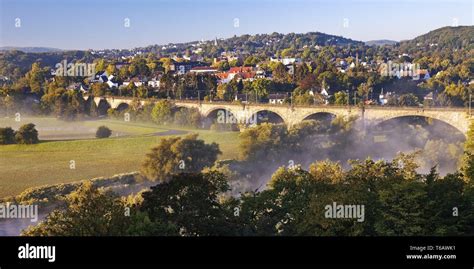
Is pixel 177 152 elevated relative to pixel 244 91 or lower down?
lower down

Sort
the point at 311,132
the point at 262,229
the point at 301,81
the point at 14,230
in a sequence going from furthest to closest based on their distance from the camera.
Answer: the point at 301,81
the point at 311,132
the point at 14,230
the point at 262,229

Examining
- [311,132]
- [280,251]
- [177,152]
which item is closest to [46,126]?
[177,152]

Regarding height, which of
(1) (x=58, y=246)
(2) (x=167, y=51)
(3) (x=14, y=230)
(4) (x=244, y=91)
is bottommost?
(3) (x=14, y=230)

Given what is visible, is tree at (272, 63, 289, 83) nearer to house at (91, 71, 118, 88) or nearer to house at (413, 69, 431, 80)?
house at (91, 71, 118, 88)

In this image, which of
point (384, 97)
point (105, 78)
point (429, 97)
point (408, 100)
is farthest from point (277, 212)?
point (429, 97)

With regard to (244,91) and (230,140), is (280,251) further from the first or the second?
(244,91)

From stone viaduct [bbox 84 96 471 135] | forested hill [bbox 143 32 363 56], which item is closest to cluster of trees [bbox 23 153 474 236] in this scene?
stone viaduct [bbox 84 96 471 135]

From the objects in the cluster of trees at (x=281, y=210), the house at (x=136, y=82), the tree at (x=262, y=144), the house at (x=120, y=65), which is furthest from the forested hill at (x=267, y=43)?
the cluster of trees at (x=281, y=210)

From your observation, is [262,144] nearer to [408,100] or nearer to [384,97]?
[408,100]
